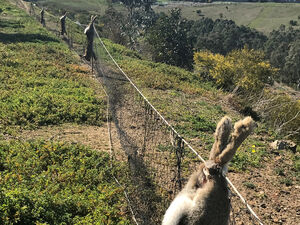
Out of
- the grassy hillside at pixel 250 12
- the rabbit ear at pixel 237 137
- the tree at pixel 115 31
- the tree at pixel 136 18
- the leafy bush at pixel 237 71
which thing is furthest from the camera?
the grassy hillside at pixel 250 12

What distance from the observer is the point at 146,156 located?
23.2ft

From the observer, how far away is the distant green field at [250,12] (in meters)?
74.6

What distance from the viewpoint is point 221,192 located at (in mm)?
1987

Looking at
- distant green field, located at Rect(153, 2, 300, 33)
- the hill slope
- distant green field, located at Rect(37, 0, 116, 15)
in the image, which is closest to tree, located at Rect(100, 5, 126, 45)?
distant green field, located at Rect(37, 0, 116, 15)

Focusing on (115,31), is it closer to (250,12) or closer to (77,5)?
(77,5)

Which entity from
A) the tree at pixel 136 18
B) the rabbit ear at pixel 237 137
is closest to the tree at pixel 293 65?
the tree at pixel 136 18

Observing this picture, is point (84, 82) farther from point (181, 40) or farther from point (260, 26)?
point (260, 26)

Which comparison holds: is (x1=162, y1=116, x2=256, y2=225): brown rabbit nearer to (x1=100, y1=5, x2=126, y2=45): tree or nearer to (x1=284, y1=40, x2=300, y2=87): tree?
(x1=100, y1=5, x2=126, y2=45): tree

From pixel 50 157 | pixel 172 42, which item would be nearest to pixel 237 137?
pixel 50 157

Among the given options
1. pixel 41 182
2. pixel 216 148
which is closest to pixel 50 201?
pixel 41 182

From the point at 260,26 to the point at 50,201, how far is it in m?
76.3

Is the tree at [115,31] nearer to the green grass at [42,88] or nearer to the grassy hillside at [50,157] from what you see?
the green grass at [42,88]

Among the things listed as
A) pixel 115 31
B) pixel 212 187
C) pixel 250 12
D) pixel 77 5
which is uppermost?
pixel 250 12

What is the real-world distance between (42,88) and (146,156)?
19.2 feet
